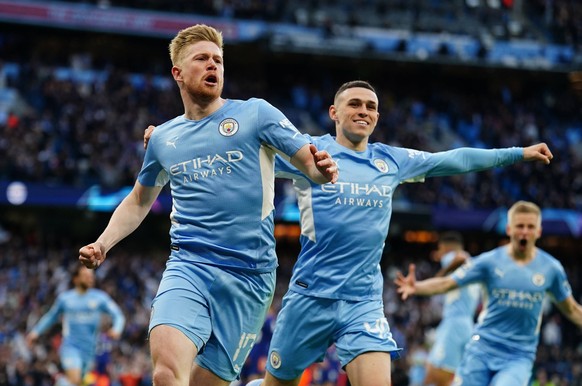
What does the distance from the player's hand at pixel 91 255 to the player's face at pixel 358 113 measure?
97.5 inches

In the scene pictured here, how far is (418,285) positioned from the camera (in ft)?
31.2

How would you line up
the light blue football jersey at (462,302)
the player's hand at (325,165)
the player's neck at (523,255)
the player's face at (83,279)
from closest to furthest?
the player's hand at (325,165), the player's neck at (523,255), the light blue football jersey at (462,302), the player's face at (83,279)

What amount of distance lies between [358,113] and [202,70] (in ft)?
5.97

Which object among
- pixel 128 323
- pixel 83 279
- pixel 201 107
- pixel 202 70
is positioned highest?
pixel 202 70

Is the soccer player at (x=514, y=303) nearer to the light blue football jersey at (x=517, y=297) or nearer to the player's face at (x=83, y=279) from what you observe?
the light blue football jersey at (x=517, y=297)

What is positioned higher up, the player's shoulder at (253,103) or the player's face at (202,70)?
the player's face at (202,70)

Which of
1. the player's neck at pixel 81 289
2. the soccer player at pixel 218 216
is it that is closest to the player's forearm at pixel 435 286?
the soccer player at pixel 218 216

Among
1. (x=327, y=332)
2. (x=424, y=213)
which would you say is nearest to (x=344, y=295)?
(x=327, y=332)

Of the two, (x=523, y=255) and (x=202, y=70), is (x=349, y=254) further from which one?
(x=523, y=255)

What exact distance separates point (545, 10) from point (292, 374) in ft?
115

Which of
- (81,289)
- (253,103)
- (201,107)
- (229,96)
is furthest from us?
(229,96)

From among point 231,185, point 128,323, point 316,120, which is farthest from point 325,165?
point 316,120

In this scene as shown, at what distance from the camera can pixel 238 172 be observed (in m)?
6.19

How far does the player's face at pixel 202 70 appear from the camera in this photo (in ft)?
20.7
